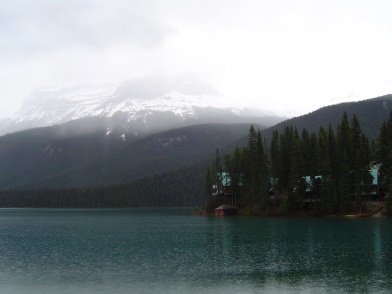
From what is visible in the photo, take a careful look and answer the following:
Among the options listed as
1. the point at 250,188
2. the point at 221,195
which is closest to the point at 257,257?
the point at 250,188

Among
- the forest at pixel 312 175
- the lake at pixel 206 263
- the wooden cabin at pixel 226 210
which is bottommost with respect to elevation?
the lake at pixel 206 263

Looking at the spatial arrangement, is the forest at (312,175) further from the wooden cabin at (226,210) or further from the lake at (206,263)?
the lake at (206,263)

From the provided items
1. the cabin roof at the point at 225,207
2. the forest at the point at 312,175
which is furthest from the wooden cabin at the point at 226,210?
the forest at the point at 312,175

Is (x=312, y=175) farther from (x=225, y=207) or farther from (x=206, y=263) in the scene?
(x=206, y=263)

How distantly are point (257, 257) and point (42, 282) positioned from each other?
2365cm

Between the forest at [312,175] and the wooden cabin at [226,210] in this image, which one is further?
the wooden cabin at [226,210]

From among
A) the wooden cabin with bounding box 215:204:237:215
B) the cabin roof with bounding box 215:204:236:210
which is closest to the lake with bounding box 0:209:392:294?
the wooden cabin with bounding box 215:204:237:215

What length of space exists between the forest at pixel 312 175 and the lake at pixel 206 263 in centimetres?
4003

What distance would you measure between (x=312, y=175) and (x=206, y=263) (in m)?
83.0

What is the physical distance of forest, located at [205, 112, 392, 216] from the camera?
4675 inches

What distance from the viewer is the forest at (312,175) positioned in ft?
390

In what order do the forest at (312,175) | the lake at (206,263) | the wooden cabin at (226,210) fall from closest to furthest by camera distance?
the lake at (206,263) < the forest at (312,175) < the wooden cabin at (226,210)

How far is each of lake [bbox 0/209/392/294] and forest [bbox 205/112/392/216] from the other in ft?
131

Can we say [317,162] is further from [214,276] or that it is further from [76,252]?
[214,276]
